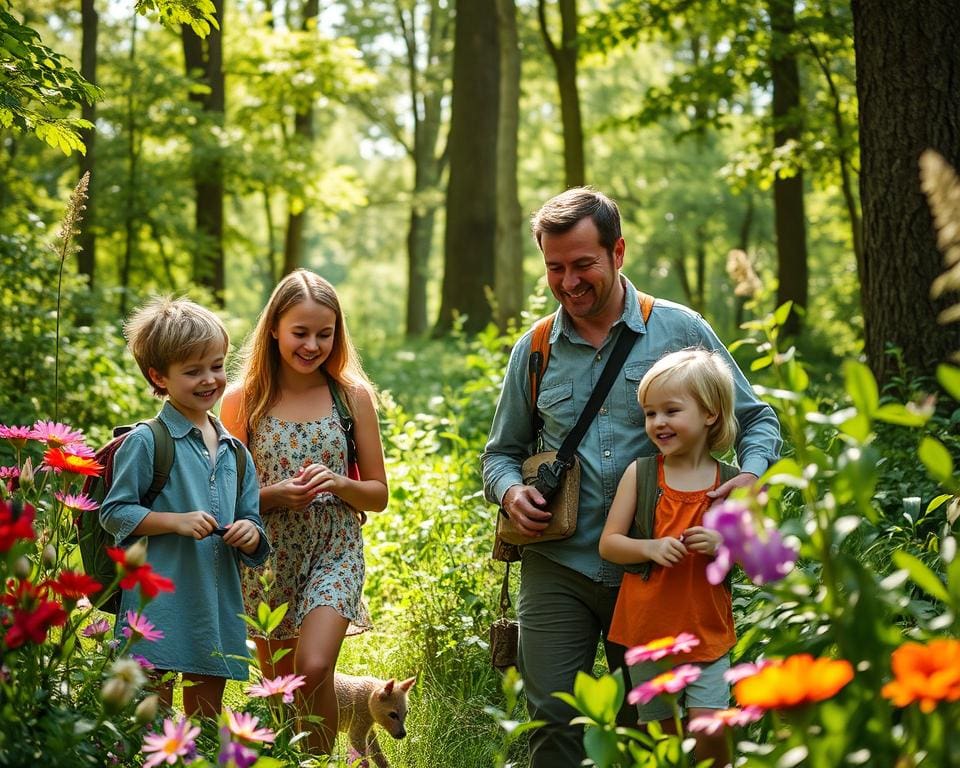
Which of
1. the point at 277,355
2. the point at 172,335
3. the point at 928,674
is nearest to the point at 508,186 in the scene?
the point at 277,355

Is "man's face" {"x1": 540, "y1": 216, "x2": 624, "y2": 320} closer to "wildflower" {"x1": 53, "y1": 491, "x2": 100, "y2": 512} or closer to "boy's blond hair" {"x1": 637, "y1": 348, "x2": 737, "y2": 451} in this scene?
"boy's blond hair" {"x1": 637, "y1": 348, "x2": 737, "y2": 451}

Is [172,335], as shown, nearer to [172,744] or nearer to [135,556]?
[135,556]

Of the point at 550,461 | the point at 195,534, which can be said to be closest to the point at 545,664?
the point at 550,461

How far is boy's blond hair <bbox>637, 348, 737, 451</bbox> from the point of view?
3350 mm

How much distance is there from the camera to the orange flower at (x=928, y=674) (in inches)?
57.6

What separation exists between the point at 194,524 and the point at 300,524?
0.68m

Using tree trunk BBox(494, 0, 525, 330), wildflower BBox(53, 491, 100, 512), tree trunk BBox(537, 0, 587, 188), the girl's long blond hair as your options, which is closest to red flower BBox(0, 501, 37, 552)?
wildflower BBox(53, 491, 100, 512)

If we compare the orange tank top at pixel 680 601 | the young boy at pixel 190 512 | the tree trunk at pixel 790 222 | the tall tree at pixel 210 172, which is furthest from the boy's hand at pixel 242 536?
the tree trunk at pixel 790 222

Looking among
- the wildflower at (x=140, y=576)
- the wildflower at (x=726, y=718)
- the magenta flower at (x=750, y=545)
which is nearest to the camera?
the magenta flower at (x=750, y=545)

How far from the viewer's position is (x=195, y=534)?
11.3ft

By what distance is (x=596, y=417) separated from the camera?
3.72 meters

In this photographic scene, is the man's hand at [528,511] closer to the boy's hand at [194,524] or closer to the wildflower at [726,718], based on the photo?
the boy's hand at [194,524]

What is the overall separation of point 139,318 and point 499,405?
4.11 feet

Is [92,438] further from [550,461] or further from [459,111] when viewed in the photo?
[459,111]
